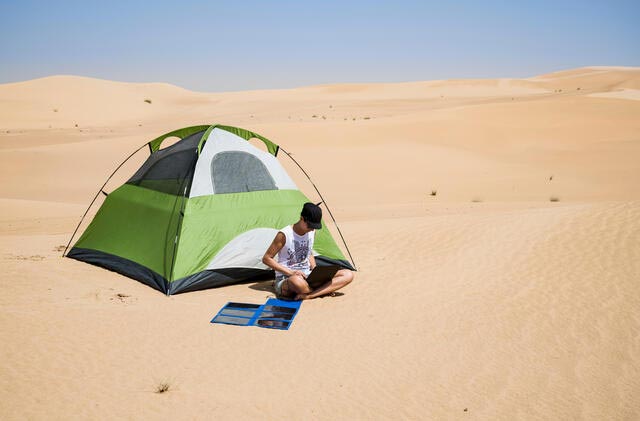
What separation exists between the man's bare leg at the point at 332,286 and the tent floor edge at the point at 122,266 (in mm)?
1827

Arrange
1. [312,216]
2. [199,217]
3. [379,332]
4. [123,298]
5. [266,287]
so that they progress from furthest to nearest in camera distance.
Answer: [266,287]
[199,217]
[123,298]
[312,216]
[379,332]

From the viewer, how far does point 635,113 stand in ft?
99.0

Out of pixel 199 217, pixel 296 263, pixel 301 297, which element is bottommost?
pixel 301 297

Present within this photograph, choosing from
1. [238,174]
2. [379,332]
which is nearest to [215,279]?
[238,174]

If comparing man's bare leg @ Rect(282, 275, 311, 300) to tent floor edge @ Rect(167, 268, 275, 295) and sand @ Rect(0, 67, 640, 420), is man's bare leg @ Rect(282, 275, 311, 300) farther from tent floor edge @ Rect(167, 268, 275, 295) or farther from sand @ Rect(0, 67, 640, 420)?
tent floor edge @ Rect(167, 268, 275, 295)

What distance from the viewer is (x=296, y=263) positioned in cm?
689

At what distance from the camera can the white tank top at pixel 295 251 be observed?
6703 millimetres

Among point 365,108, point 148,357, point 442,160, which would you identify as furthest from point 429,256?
point 365,108

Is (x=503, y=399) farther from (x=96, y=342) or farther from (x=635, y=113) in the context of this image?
(x=635, y=113)

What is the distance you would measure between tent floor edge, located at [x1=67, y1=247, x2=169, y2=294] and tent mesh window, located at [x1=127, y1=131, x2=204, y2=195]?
1.19 metres

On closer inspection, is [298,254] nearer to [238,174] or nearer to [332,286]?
[332,286]

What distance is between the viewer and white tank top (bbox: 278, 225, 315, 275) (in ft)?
22.0

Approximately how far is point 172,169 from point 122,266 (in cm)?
162

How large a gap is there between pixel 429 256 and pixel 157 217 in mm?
4616
